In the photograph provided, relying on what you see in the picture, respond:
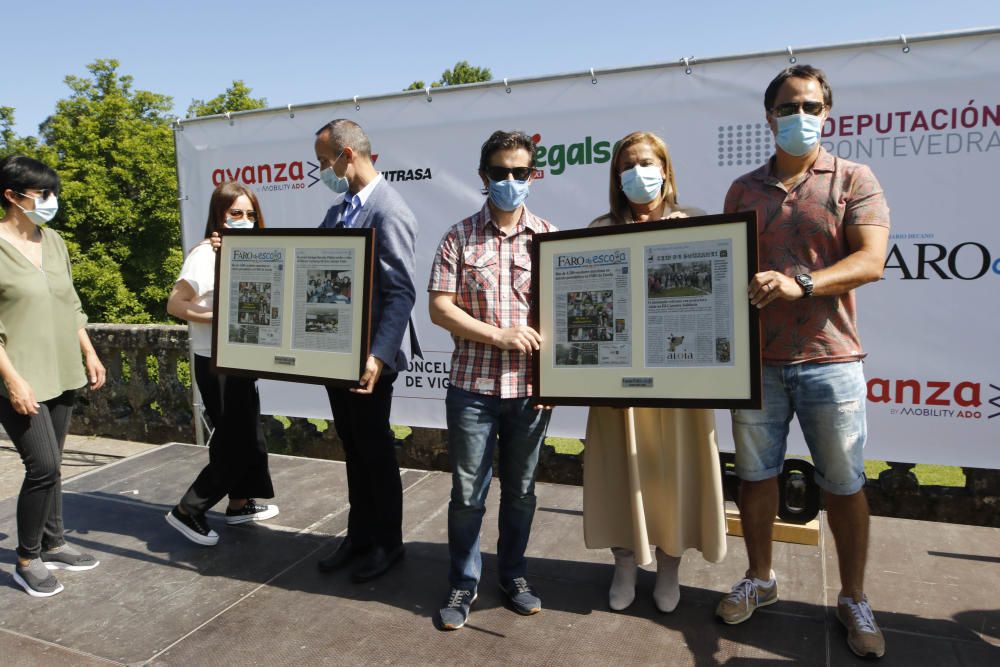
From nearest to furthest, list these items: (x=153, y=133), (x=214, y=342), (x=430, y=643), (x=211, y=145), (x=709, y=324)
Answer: (x=709, y=324)
(x=430, y=643)
(x=214, y=342)
(x=211, y=145)
(x=153, y=133)

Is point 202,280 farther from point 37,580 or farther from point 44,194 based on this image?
point 37,580

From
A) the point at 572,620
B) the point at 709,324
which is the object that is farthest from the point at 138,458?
the point at 709,324

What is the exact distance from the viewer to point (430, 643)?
2822mm

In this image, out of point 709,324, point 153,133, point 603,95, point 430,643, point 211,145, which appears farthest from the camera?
point 153,133

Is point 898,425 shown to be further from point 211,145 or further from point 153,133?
point 153,133

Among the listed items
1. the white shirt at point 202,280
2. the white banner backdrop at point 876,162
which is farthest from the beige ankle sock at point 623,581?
the white shirt at point 202,280

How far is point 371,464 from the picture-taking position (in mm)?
3375

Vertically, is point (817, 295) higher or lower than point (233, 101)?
lower

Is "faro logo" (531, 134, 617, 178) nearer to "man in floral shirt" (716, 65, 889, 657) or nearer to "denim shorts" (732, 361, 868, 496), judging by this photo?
"man in floral shirt" (716, 65, 889, 657)

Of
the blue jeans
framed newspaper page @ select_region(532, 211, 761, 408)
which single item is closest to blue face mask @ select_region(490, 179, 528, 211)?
framed newspaper page @ select_region(532, 211, 761, 408)

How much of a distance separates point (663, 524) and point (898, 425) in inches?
77.3

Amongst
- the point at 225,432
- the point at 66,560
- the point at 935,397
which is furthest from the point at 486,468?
the point at 935,397

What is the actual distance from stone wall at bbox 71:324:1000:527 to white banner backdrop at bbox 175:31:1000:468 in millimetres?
384

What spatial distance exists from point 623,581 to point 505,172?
5.93ft
